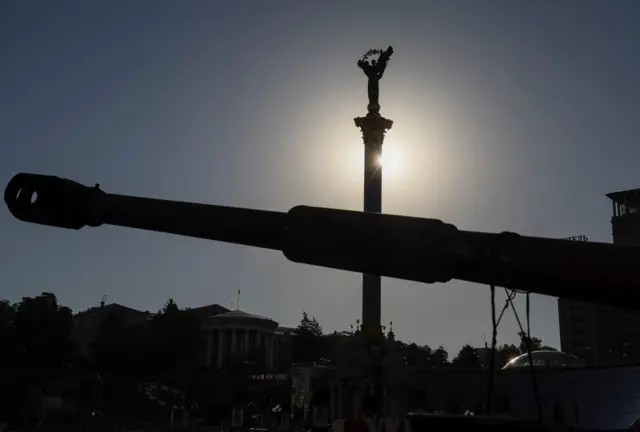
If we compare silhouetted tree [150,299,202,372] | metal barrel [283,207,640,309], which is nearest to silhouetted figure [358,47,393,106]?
silhouetted tree [150,299,202,372]

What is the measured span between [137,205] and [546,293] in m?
2.64

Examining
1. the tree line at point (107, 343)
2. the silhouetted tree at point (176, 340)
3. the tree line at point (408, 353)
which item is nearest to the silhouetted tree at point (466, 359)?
the tree line at point (408, 353)

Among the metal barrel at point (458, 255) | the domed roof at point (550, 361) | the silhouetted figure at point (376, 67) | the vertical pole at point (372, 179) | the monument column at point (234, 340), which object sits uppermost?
the silhouetted figure at point (376, 67)

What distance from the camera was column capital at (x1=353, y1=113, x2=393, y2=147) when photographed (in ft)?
186

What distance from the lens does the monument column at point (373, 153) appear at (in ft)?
174

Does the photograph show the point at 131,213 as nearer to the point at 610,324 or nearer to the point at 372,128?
the point at 372,128

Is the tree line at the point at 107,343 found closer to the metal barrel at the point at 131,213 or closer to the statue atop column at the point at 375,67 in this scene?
the statue atop column at the point at 375,67

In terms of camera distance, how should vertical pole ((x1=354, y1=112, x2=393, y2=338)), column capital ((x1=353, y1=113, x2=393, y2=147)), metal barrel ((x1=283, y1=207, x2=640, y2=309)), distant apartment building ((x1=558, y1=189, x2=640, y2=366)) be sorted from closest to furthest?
metal barrel ((x1=283, y1=207, x2=640, y2=309)), vertical pole ((x1=354, y1=112, x2=393, y2=338)), column capital ((x1=353, y1=113, x2=393, y2=147)), distant apartment building ((x1=558, y1=189, x2=640, y2=366))

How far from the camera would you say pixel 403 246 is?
3197mm

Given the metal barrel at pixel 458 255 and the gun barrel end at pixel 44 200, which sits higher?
the gun barrel end at pixel 44 200

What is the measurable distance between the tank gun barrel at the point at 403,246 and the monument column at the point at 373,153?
47768mm

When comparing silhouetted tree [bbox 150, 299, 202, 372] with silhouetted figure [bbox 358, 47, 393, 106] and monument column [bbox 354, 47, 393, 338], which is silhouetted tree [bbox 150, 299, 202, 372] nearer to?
monument column [bbox 354, 47, 393, 338]

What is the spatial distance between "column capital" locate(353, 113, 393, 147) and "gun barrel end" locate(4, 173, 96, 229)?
2065 inches

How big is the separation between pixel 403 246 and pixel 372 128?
54.2 meters
